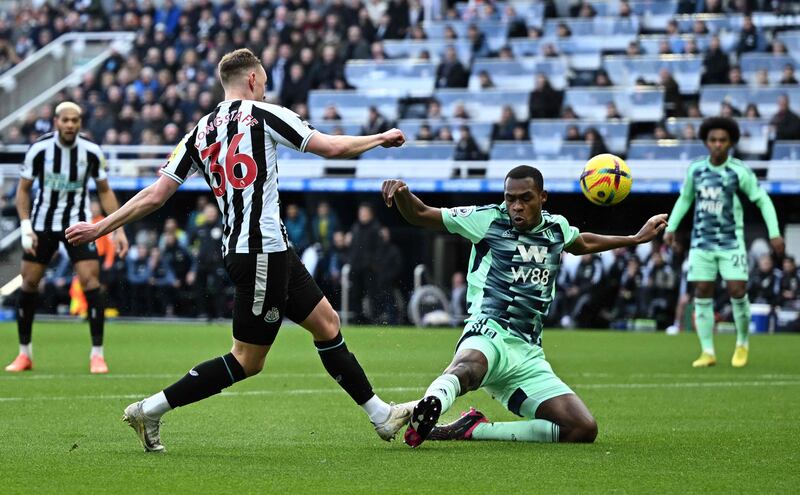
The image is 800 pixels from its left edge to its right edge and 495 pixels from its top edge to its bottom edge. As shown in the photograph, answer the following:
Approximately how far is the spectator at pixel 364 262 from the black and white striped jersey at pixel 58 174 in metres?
9.84

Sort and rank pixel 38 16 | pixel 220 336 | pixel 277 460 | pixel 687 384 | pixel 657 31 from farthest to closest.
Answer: pixel 38 16
pixel 657 31
pixel 220 336
pixel 687 384
pixel 277 460

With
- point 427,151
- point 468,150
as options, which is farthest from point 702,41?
point 427,151

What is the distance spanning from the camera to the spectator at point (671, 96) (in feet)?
82.3

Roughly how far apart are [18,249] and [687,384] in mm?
18996

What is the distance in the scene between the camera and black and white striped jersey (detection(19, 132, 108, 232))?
41.3 feet

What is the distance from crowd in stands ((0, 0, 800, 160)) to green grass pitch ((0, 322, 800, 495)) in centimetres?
1064

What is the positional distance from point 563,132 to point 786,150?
399 centimetres

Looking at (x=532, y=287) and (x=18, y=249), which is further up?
(x=532, y=287)

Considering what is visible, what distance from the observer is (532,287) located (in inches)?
312

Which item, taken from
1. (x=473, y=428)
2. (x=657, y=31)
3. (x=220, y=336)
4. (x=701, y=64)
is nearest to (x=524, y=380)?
(x=473, y=428)

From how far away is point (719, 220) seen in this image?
46.4 ft

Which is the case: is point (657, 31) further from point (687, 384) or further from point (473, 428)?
point (473, 428)

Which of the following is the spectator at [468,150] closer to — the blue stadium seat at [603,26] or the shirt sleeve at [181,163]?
the blue stadium seat at [603,26]

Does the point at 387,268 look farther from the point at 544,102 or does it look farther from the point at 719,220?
the point at 719,220
